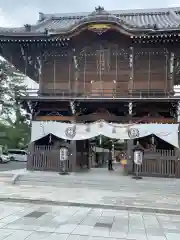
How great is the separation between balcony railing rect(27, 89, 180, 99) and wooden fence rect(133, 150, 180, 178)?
2.85 m

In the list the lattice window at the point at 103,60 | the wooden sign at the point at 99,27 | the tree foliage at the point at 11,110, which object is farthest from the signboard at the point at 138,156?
the tree foliage at the point at 11,110

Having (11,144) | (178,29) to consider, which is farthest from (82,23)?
(11,144)

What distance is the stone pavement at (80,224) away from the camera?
6.57 meters

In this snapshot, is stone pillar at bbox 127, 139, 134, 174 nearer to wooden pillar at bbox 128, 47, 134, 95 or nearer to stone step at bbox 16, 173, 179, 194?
stone step at bbox 16, 173, 179, 194

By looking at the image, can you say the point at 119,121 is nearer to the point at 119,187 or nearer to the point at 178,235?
the point at 119,187

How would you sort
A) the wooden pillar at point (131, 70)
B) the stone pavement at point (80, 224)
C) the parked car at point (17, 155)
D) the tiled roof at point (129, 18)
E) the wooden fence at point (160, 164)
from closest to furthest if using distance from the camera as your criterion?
the stone pavement at point (80, 224) < the wooden fence at point (160, 164) < the wooden pillar at point (131, 70) < the tiled roof at point (129, 18) < the parked car at point (17, 155)

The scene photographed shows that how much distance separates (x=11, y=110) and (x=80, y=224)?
34.7 meters

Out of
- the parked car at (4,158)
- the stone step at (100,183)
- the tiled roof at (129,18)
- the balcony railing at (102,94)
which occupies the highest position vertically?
the tiled roof at (129,18)

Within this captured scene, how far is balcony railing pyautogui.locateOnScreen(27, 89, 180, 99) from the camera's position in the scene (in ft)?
50.5

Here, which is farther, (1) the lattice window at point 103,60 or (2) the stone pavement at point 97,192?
(1) the lattice window at point 103,60

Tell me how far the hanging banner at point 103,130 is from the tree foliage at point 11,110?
72.9 feet

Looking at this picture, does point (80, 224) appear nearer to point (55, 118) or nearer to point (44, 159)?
point (44, 159)

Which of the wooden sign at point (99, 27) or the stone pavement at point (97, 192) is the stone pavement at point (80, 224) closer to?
the stone pavement at point (97, 192)

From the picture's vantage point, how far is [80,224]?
24.9 feet
